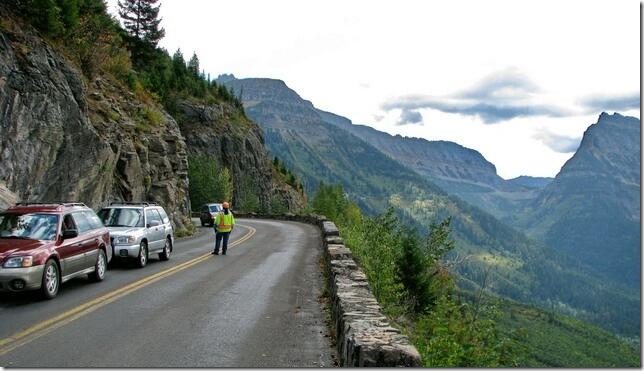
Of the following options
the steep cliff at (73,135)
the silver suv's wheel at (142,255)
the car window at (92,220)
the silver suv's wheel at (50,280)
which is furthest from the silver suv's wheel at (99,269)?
the steep cliff at (73,135)

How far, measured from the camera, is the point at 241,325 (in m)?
8.76

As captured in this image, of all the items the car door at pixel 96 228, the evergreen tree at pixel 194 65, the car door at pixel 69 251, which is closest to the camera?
the car door at pixel 69 251

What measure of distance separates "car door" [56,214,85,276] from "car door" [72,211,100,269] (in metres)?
0.14

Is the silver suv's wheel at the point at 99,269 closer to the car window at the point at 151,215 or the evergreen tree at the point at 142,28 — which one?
the car window at the point at 151,215

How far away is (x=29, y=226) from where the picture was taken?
10844 millimetres

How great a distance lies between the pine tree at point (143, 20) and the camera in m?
68.5

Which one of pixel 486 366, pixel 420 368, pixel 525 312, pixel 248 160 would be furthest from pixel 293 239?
pixel 525 312

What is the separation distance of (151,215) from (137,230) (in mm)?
1605

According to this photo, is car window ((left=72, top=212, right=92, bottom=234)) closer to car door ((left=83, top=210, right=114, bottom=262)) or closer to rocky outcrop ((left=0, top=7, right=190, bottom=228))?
car door ((left=83, top=210, right=114, bottom=262))

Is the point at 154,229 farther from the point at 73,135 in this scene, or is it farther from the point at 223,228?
the point at 73,135

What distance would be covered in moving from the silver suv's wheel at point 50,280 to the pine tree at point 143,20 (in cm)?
6108

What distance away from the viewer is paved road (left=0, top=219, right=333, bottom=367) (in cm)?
674

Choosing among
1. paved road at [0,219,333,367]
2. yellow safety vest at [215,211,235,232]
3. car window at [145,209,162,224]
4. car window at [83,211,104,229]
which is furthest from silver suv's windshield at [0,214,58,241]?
yellow safety vest at [215,211,235,232]

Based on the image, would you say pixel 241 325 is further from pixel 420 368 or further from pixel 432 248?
pixel 432 248
